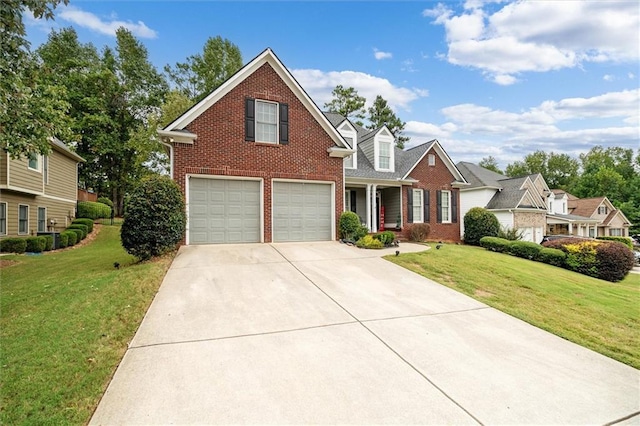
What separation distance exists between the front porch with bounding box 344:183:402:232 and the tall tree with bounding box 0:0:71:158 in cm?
1216

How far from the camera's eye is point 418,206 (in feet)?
59.9

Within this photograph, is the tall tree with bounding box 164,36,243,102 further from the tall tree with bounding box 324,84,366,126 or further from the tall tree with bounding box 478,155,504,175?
the tall tree with bounding box 478,155,504,175

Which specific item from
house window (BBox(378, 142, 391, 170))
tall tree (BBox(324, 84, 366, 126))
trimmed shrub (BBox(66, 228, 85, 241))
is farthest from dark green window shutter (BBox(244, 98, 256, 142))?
tall tree (BBox(324, 84, 366, 126))

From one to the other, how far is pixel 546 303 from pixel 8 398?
8.78 meters

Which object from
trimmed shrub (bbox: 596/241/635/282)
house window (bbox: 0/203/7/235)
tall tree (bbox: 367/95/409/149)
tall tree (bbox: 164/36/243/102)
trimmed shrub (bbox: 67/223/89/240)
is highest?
tall tree (bbox: 164/36/243/102)

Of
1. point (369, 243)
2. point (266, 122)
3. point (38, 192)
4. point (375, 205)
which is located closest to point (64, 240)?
point (38, 192)

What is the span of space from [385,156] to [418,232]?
483cm

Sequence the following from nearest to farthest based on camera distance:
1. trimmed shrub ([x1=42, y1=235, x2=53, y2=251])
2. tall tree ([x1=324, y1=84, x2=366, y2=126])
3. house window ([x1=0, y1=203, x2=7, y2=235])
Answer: house window ([x1=0, y1=203, x2=7, y2=235])
trimmed shrub ([x1=42, y1=235, x2=53, y2=251])
tall tree ([x1=324, y1=84, x2=366, y2=126])

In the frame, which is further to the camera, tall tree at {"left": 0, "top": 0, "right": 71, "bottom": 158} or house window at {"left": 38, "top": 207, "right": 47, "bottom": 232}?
house window at {"left": 38, "top": 207, "right": 47, "bottom": 232}

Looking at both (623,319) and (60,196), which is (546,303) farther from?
(60,196)

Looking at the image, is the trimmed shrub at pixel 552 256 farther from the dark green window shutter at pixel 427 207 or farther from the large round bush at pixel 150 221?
the large round bush at pixel 150 221

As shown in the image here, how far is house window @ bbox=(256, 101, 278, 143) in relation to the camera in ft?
38.9

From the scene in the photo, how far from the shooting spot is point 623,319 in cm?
623

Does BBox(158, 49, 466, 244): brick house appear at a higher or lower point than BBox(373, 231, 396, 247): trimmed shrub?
higher
